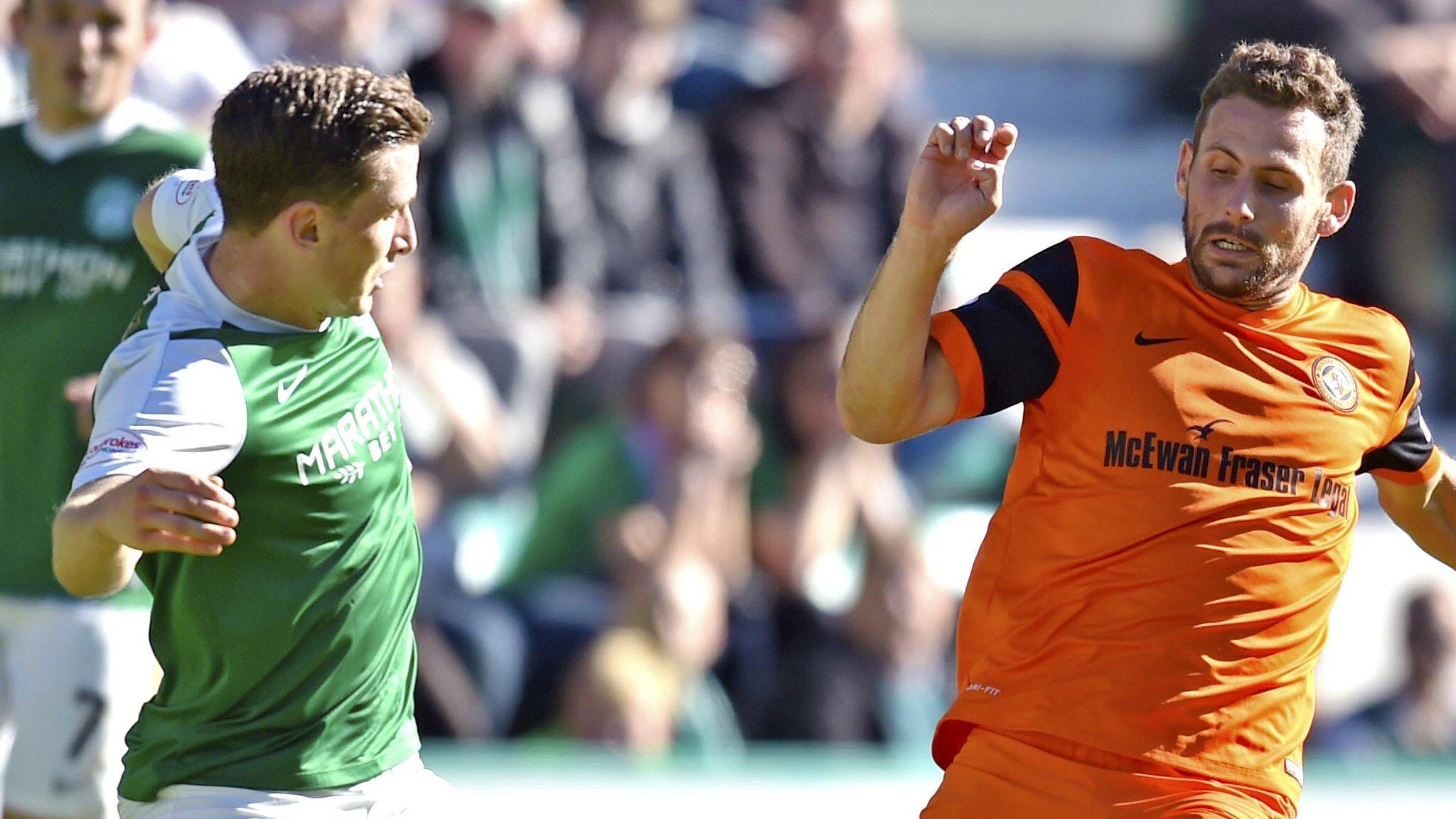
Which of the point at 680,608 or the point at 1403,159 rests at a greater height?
the point at 1403,159

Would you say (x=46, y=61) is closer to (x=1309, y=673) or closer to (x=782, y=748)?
(x=1309, y=673)

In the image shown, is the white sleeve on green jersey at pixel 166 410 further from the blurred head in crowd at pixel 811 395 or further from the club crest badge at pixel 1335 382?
the blurred head in crowd at pixel 811 395

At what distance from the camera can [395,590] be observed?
300 cm

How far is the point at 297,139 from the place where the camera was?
276 centimetres

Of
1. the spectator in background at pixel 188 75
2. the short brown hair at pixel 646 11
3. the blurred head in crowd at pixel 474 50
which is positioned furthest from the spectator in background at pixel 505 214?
the spectator in background at pixel 188 75

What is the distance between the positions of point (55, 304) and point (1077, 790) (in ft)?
7.99

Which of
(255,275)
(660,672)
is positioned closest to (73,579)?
(255,275)

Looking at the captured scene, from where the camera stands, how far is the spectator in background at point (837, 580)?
6.69m

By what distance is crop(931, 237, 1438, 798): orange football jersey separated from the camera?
298cm

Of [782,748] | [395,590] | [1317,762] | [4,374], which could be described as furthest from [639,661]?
[395,590]

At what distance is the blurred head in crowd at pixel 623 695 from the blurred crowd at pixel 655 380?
1cm

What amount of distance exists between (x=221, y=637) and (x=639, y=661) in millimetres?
3790

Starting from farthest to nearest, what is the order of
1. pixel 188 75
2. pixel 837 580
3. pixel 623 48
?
pixel 623 48
pixel 837 580
pixel 188 75

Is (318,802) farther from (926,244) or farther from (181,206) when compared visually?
(926,244)
